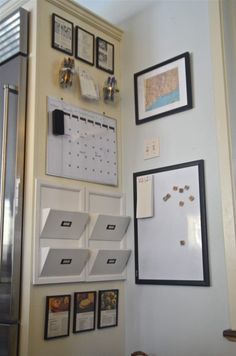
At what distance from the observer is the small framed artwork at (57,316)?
208 centimetres

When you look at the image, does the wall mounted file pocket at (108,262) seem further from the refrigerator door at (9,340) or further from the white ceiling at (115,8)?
the white ceiling at (115,8)

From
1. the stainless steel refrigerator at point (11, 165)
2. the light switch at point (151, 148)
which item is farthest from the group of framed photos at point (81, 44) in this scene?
the light switch at point (151, 148)

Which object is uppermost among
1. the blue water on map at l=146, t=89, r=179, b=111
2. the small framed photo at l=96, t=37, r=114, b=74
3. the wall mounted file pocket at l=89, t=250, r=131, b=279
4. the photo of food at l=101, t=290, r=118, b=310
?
the small framed photo at l=96, t=37, r=114, b=74

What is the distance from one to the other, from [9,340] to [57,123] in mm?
1129

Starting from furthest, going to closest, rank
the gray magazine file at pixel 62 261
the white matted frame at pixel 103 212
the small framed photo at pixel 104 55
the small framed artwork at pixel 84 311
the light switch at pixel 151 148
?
the small framed photo at pixel 104 55 → the light switch at pixel 151 148 → the white matted frame at pixel 103 212 → the small framed artwork at pixel 84 311 → the gray magazine file at pixel 62 261

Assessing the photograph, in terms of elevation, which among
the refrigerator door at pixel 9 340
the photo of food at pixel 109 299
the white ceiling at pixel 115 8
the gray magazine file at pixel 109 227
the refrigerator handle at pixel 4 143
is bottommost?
the refrigerator door at pixel 9 340

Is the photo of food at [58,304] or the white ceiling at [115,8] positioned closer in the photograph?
the photo of food at [58,304]

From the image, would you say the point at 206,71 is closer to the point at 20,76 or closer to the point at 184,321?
the point at 20,76

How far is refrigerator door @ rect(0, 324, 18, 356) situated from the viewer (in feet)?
6.55

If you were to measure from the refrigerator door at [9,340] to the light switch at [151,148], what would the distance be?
1198 millimetres

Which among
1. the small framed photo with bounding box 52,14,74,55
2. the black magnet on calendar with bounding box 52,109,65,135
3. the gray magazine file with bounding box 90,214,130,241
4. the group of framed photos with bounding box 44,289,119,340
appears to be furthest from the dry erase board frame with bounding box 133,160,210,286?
the small framed photo with bounding box 52,14,74,55

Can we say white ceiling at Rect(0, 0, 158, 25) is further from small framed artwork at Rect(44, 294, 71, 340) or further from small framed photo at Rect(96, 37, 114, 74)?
small framed artwork at Rect(44, 294, 71, 340)

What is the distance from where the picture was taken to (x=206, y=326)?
2076 millimetres

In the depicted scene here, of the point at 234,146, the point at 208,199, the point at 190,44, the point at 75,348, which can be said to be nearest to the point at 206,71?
the point at 190,44
